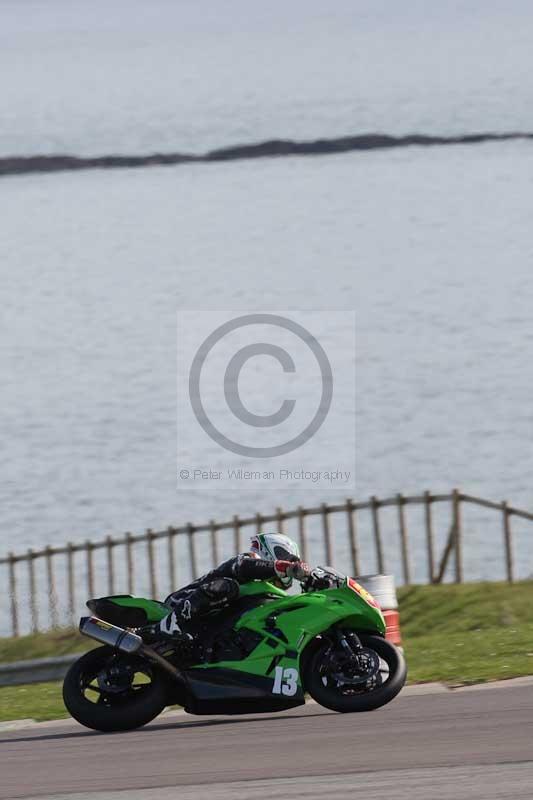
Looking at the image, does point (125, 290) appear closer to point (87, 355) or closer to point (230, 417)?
point (87, 355)

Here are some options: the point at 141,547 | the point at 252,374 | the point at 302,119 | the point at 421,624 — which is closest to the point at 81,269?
the point at 302,119

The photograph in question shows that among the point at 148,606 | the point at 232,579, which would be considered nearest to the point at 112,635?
the point at 148,606

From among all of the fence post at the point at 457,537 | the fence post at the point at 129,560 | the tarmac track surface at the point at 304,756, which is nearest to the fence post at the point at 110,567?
the fence post at the point at 129,560

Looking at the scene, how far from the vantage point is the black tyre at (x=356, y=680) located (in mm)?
10305

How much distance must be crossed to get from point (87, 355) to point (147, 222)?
37.7m

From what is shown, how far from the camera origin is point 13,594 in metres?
26.9

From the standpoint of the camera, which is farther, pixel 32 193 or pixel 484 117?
pixel 32 193

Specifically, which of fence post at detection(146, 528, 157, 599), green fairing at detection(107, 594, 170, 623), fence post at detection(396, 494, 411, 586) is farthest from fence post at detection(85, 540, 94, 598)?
green fairing at detection(107, 594, 170, 623)

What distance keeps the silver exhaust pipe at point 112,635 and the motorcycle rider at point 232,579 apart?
293 mm

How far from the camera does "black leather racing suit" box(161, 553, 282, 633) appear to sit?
10.5 metres

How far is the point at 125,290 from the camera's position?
8194 centimetres

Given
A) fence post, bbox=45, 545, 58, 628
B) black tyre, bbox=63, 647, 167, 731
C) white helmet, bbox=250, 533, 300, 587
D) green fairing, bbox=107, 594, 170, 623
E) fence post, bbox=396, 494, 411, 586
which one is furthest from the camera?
fence post, bbox=45, 545, 58, 628

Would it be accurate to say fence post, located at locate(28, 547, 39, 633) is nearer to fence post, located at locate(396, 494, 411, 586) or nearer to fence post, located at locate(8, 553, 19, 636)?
fence post, located at locate(8, 553, 19, 636)

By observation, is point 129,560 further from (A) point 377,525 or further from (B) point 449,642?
(B) point 449,642
